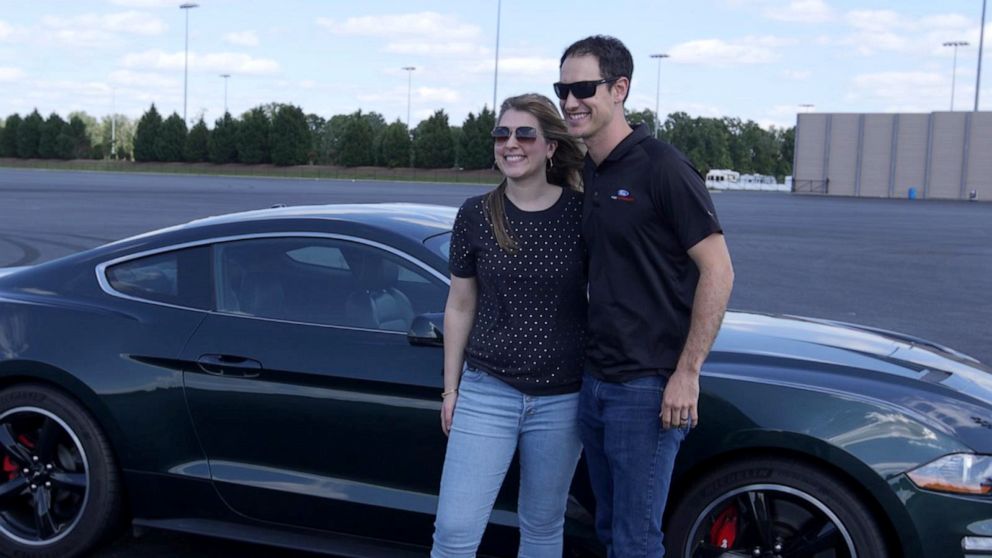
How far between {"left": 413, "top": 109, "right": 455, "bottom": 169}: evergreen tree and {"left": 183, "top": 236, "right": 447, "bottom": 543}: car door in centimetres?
7298

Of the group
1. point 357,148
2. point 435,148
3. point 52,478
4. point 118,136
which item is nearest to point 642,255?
point 52,478

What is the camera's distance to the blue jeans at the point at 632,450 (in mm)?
2660

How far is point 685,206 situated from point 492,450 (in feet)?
2.78

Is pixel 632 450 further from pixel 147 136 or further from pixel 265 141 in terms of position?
pixel 147 136

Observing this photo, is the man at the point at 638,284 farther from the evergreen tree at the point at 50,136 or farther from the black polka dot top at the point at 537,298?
the evergreen tree at the point at 50,136

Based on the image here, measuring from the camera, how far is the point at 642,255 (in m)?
2.62

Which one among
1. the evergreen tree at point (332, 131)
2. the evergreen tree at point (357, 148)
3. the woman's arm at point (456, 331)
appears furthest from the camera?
the evergreen tree at point (332, 131)

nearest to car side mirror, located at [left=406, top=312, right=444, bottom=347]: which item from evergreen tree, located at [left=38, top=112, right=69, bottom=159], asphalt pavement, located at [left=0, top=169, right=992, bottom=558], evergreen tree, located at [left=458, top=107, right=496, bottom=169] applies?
asphalt pavement, located at [left=0, top=169, right=992, bottom=558]

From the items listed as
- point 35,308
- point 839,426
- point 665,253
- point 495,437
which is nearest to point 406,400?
point 495,437

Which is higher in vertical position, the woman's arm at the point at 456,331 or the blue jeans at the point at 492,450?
the woman's arm at the point at 456,331

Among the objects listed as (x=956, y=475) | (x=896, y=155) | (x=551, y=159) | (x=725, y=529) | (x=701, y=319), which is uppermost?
(x=896, y=155)

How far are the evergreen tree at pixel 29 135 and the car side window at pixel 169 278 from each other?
94.3 m

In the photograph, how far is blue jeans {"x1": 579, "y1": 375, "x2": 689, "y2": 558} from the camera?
2.66 m

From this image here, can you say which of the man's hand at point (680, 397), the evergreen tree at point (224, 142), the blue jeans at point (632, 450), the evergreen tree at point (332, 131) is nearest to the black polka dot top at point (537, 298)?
the blue jeans at point (632, 450)
